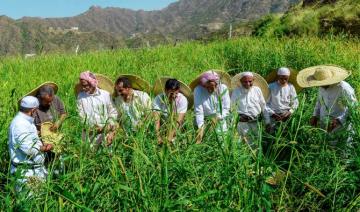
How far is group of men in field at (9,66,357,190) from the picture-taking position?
3.70 meters

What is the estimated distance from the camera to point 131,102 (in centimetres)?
434

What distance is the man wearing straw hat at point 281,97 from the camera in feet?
19.6

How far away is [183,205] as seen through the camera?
3.07m

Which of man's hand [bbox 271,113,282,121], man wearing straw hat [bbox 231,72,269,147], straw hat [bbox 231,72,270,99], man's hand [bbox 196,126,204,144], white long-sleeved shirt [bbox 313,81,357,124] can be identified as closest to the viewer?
man's hand [bbox 196,126,204,144]

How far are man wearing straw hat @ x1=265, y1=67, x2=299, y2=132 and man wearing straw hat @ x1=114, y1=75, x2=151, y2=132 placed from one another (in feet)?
5.37

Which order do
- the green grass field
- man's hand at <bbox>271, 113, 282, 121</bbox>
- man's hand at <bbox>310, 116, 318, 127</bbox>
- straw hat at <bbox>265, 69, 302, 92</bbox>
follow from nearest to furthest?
the green grass field, man's hand at <bbox>310, 116, 318, 127</bbox>, man's hand at <bbox>271, 113, 282, 121</bbox>, straw hat at <bbox>265, 69, 302, 92</bbox>

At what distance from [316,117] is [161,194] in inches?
108

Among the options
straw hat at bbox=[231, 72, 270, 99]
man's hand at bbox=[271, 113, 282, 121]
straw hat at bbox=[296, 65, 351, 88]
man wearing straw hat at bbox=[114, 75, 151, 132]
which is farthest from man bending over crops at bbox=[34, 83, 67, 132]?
straw hat at bbox=[296, 65, 351, 88]

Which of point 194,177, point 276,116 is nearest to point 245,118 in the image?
point 276,116

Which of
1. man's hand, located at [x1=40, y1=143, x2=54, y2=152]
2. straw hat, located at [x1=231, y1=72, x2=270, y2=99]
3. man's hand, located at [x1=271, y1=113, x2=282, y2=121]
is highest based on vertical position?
straw hat, located at [x1=231, y1=72, x2=270, y2=99]

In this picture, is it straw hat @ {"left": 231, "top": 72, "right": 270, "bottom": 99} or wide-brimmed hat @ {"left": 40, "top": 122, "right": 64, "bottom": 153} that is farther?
straw hat @ {"left": 231, "top": 72, "right": 270, "bottom": 99}

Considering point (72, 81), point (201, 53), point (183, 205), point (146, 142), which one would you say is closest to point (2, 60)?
point (72, 81)

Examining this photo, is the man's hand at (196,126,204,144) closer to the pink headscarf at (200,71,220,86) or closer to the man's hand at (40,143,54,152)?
the man's hand at (40,143,54,152)

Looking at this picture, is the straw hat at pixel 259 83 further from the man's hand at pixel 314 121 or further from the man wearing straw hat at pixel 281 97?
the man's hand at pixel 314 121
